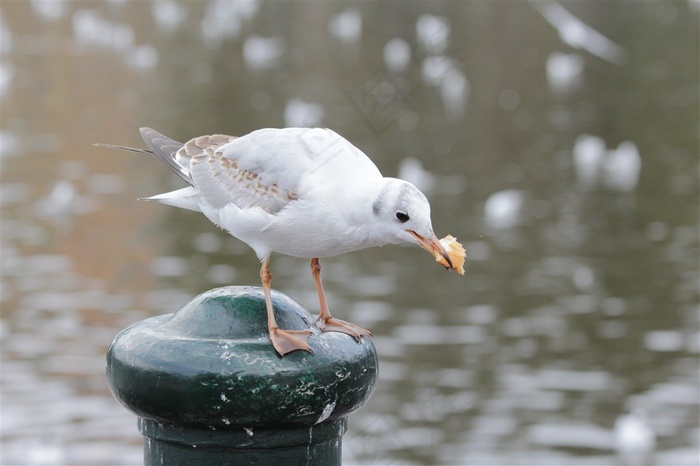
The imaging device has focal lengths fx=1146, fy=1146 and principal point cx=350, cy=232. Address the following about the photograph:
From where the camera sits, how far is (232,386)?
2.63 meters

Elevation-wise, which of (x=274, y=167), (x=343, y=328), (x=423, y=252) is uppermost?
(x=423, y=252)

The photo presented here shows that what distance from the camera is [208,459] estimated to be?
276 centimetres

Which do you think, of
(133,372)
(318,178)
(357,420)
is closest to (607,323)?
(357,420)

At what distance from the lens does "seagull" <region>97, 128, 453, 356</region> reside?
318 centimetres

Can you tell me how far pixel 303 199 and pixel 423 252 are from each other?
34.9 ft

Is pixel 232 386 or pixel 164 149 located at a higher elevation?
pixel 164 149

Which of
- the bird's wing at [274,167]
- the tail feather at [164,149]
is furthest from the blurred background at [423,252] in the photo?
the bird's wing at [274,167]

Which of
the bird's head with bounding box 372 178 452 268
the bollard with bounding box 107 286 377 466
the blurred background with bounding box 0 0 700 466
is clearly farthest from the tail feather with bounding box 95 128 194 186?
the blurred background with bounding box 0 0 700 466

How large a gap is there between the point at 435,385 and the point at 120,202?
703 cm

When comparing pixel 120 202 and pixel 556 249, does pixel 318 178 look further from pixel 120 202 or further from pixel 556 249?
pixel 120 202

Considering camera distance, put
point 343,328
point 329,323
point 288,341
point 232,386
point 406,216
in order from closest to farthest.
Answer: point 232,386 < point 288,341 < point 406,216 < point 343,328 < point 329,323

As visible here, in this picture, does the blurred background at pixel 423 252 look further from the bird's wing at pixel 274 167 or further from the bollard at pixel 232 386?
the bollard at pixel 232 386

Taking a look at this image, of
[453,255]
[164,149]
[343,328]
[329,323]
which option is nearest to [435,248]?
[453,255]

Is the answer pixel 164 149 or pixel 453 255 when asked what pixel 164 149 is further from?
pixel 453 255
